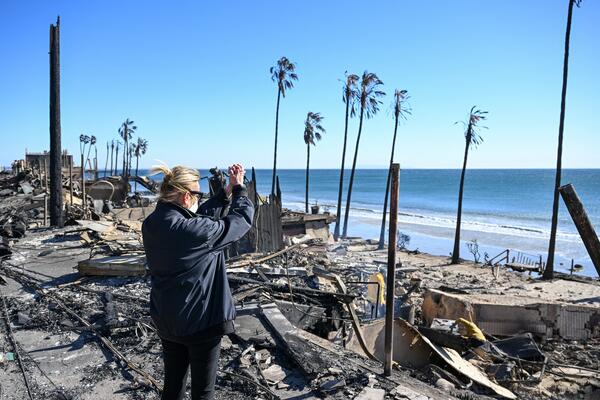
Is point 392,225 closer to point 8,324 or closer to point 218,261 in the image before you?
point 218,261

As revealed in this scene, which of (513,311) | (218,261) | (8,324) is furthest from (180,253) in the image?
(513,311)

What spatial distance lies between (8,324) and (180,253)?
173 inches

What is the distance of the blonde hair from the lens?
2475 mm

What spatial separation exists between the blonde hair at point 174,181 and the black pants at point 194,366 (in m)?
0.84

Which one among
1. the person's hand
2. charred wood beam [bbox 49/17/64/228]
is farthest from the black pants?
charred wood beam [bbox 49/17/64/228]

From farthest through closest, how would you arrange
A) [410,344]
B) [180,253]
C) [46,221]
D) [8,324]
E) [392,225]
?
[46,221] → [410,344] → [8,324] → [392,225] → [180,253]

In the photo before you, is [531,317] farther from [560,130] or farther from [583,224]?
[560,130]

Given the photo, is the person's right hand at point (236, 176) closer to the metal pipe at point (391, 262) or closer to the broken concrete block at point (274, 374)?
the metal pipe at point (391, 262)

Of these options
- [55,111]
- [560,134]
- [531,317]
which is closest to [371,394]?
[531,317]

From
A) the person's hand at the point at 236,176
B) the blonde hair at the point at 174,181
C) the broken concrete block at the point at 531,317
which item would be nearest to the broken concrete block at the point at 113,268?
the person's hand at the point at 236,176

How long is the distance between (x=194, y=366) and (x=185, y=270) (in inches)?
22.3

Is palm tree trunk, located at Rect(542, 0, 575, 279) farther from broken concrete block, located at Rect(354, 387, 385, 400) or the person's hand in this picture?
the person's hand

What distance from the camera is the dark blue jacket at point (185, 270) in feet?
7.77

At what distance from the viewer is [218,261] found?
2.58 metres
